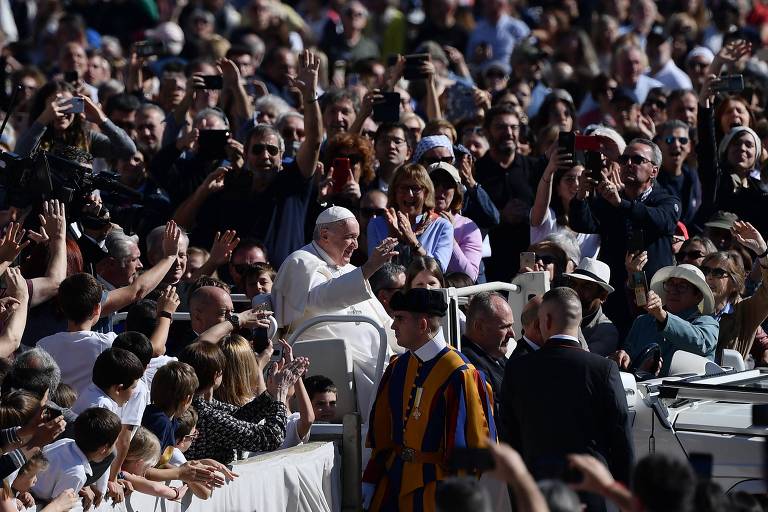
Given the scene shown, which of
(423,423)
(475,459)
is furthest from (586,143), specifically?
(475,459)

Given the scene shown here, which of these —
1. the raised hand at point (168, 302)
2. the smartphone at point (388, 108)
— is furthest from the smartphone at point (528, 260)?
the raised hand at point (168, 302)

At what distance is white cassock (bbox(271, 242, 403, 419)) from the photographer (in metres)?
9.98

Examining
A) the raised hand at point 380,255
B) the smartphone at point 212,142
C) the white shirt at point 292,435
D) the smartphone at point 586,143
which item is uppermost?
the smartphone at point 212,142

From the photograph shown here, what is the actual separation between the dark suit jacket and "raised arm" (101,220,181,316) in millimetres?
2435

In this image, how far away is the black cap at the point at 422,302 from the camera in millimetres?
8977

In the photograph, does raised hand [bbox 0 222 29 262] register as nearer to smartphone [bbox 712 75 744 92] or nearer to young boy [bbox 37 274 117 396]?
young boy [bbox 37 274 117 396]

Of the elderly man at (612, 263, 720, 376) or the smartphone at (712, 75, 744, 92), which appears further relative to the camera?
the smartphone at (712, 75, 744, 92)

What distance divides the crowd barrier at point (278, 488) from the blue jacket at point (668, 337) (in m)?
2.25

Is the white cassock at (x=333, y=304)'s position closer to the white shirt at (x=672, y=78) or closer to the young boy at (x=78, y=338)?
the young boy at (x=78, y=338)

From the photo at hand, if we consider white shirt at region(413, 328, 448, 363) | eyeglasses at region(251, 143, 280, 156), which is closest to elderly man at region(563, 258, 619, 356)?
white shirt at region(413, 328, 448, 363)

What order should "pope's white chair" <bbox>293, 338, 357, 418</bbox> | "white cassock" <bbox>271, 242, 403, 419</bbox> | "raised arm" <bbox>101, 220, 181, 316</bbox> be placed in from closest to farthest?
"raised arm" <bbox>101, 220, 181, 316</bbox> → "pope's white chair" <bbox>293, 338, 357, 418</bbox> → "white cassock" <bbox>271, 242, 403, 419</bbox>

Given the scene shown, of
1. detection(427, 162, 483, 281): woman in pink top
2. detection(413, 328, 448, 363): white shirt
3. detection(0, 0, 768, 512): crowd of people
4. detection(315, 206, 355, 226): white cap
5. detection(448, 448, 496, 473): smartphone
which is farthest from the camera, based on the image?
detection(427, 162, 483, 281): woman in pink top

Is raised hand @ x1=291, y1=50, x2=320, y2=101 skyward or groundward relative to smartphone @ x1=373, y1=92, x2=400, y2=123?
skyward

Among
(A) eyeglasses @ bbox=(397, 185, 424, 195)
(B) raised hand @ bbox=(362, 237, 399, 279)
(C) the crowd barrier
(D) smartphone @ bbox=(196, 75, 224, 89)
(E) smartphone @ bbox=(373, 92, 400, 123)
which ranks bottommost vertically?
(C) the crowd barrier
